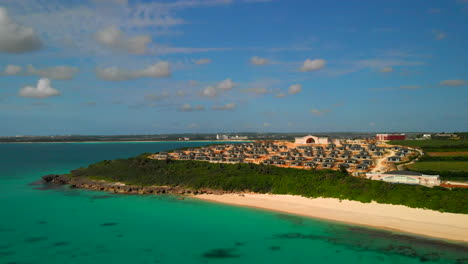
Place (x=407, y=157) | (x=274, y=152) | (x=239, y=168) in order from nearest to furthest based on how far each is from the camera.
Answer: (x=239, y=168), (x=407, y=157), (x=274, y=152)

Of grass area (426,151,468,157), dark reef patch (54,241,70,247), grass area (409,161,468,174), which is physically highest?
grass area (426,151,468,157)

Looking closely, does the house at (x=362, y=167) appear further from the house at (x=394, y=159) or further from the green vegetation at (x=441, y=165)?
the house at (x=394, y=159)

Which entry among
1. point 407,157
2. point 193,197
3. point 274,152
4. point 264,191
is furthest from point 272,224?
point 274,152

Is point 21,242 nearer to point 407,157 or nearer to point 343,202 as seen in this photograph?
Result: point 343,202

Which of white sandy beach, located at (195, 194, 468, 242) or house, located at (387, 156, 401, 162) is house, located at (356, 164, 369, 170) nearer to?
house, located at (387, 156, 401, 162)

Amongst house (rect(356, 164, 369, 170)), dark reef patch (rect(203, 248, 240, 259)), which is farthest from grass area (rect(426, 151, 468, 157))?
dark reef patch (rect(203, 248, 240, 259))

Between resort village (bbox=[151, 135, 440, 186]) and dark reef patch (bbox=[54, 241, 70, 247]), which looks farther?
resort village (bbox=[151, 135, 440, 186])
